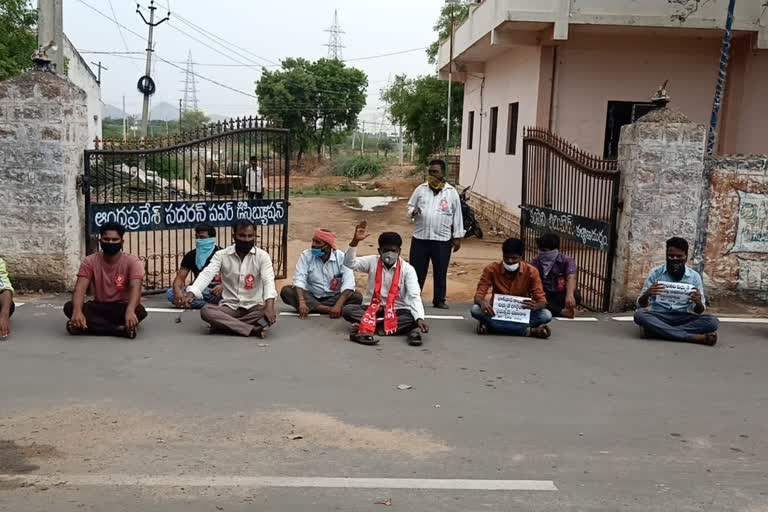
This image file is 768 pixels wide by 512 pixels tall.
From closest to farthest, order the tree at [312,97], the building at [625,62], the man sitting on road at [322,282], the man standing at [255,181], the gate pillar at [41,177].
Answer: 1. the man sitting on road at [322,282]
2. the gate pillar at [41,177]
3. the man standing at [255,181]
4. the building at [625,62]
5. the tree at [312,97]

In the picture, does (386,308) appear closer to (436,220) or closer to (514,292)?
(514,292)

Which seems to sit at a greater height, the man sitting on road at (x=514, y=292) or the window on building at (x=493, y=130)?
the window on building at (x=493, y=130)

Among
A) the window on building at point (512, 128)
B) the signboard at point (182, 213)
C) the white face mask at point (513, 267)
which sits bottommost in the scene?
the white face mask at point (513, 267)

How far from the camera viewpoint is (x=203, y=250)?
8.05m

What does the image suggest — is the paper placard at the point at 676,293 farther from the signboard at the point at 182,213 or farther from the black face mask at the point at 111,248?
the black face mask at the point at 111,248

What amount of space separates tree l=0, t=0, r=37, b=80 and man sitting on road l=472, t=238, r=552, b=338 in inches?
663

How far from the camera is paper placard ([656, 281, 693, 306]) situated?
23.9 ft

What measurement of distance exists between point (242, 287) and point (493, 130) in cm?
1451

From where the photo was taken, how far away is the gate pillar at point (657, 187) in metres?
8.25

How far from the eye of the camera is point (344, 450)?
4.41m

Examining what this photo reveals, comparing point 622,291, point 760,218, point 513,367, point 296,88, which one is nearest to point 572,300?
point 622,291

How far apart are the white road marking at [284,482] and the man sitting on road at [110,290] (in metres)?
2.95

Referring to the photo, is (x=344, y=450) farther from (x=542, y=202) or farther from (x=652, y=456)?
(x=542, y=202)

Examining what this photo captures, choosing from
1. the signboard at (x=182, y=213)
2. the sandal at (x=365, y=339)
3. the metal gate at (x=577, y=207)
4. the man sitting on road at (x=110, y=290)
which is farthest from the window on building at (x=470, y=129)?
the man sitting on road at (x=110, y=290)
